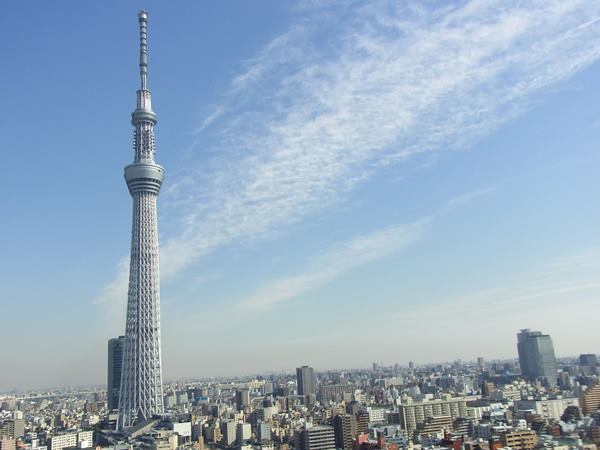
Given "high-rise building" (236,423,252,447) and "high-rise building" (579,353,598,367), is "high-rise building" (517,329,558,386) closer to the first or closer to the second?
"high-rise building" (579,353,598,367)

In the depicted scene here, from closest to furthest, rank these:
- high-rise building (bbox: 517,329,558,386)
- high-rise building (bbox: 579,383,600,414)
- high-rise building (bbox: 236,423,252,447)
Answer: high-rise building (bbox: 236,423,252,447), high-rise building (bbox: 579,383,600,414), high-rise building (bbox: 517,329,558,386)

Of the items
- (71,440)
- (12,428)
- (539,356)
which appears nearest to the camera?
(71,440)

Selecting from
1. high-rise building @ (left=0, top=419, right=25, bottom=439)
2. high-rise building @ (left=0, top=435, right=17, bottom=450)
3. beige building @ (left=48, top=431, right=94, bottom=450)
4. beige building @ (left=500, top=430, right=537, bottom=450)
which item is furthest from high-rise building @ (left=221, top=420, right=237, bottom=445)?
beige building @ (left=500, top=430, right=537, bottom=450)

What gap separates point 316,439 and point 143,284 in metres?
23.0

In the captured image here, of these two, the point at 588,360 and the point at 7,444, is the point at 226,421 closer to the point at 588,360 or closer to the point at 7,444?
the point at 7,444

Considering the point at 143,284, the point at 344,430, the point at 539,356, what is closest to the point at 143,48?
the point at 143,284

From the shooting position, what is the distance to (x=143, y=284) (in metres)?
60.3

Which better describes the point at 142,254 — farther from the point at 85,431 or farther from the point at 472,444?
the point at 472,444

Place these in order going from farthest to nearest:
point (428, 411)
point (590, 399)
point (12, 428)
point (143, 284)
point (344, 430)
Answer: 1. point (12, 428)
2. point (590, 399)
3. point (428, 411)
4. point (143, 284)
5. point (344, 430)

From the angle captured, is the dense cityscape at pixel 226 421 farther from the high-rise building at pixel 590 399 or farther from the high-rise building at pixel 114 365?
the high-rise building at pixel 114 365

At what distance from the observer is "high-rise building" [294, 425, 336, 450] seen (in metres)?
51.3

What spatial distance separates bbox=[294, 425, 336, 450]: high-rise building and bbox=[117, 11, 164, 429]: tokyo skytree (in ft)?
51.2

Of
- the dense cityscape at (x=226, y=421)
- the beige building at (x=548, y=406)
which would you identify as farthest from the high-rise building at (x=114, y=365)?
the beige building at (x=548, y=406)

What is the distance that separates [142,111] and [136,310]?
20904 millimetres
